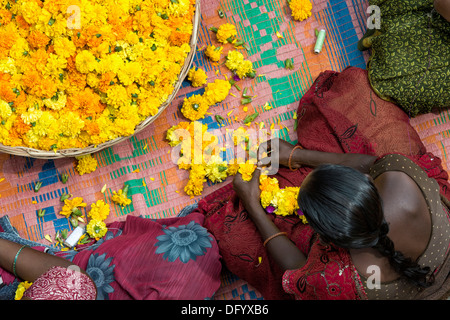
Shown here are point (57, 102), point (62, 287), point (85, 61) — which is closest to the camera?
point (62, 287)

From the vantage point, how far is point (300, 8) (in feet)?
8.09

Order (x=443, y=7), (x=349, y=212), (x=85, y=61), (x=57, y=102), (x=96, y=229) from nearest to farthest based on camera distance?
(x=349, y=212) < (x=443, y=7) < (x=85, y=61) < (x=57, y=102) < (x=96, y=229)

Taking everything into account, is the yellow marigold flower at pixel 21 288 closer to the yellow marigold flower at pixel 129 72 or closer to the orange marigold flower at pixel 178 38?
the yellow marigold flower at pixel 129 72

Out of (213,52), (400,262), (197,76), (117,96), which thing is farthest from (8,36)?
(400,262)

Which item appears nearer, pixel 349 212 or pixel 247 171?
pixel 349 212

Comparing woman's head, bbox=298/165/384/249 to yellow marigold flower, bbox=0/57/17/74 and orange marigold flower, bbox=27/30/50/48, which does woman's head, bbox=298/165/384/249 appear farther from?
yellow marigold flower, bbox=0/57/17/74

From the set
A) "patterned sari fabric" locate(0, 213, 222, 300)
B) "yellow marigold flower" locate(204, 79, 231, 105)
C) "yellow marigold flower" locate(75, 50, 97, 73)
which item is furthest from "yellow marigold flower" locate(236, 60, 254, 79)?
"patterned sari fabric" locate(0, 213, 222, 300)

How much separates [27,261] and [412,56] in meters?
2.18

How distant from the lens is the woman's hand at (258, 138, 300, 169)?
2.20m

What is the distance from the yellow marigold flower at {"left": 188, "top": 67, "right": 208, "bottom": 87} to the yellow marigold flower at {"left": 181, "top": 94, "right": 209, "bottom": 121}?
0.28 feet

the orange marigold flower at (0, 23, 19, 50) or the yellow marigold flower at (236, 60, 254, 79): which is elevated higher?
the orange marigold flower at (0, 23, 19, 50)

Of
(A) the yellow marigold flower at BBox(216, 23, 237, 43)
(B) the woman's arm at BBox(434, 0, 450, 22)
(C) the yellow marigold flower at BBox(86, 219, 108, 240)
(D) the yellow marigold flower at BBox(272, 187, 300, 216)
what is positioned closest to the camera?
(B) the woman's arm at BBox(434, 0, 450, 22)

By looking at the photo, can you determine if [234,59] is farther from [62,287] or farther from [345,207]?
[62,287]

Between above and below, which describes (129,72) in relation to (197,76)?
above
